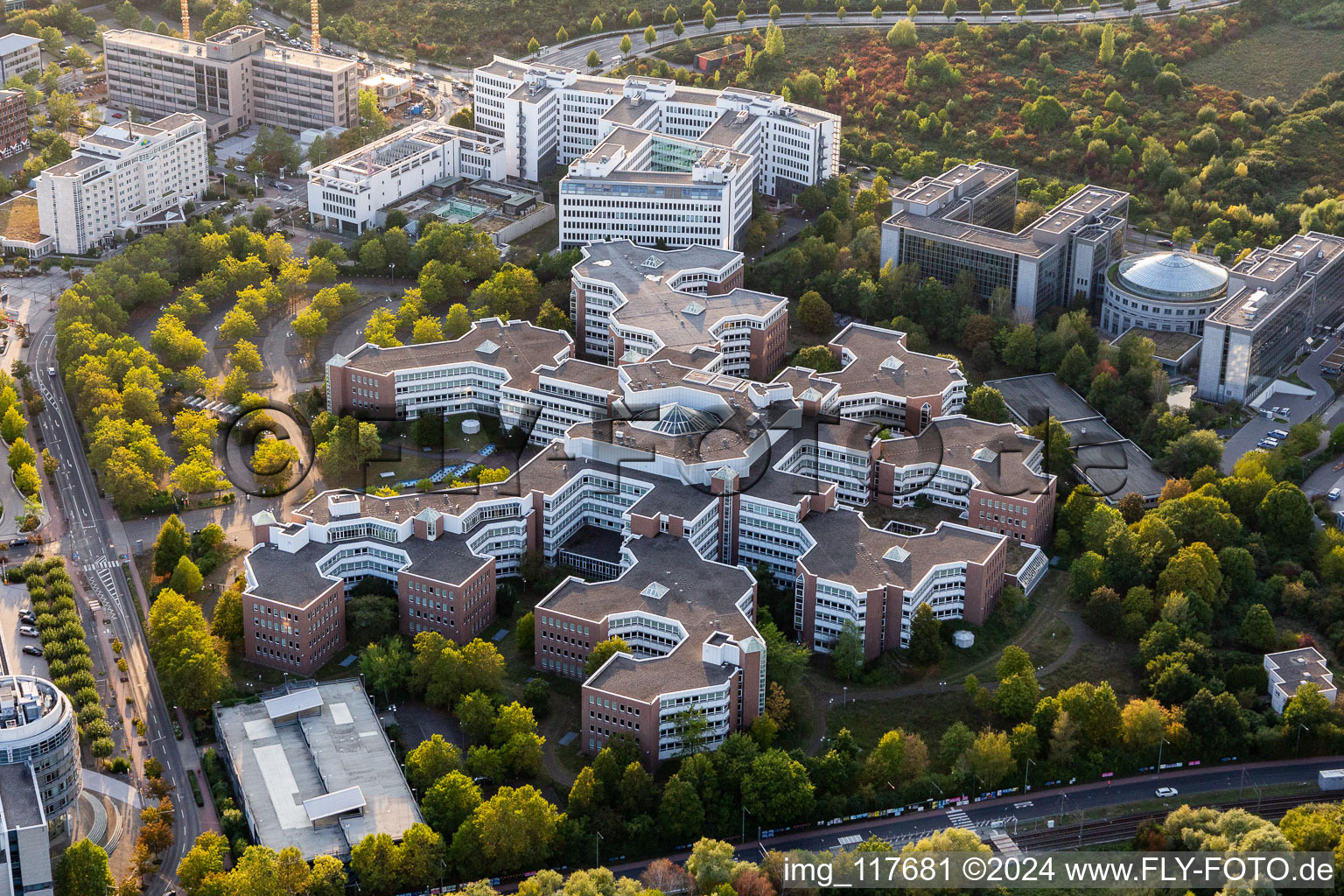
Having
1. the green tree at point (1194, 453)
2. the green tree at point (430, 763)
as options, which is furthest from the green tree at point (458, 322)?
the green tree at point (1194, 453)

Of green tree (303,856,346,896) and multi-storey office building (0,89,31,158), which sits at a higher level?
multi-storey office building (0,89,31,158)

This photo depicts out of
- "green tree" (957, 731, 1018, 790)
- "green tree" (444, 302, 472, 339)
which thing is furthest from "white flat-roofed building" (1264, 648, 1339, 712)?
"green tree" (444, 302, 472, 339)

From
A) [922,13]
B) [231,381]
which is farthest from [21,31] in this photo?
[922,13]

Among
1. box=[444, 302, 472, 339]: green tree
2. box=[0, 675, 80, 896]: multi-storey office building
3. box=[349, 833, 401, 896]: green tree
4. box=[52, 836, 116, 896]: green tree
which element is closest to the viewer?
box=[0, 675, 80, 896]: multi-storey office building

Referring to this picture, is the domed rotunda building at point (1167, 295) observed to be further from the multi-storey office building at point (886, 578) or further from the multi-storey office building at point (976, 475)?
the multi-storey office building at point (886, 578)

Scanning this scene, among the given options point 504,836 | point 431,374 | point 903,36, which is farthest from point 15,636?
point 903,36

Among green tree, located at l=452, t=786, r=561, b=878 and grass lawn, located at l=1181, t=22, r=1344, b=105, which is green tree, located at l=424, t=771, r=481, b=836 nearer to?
green tree, located at l=452, t=786, r=561, b=878
